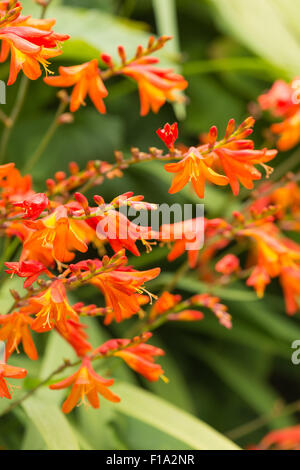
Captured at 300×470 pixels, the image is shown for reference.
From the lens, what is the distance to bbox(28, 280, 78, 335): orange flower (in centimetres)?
40

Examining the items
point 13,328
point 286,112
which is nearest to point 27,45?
point 13,328

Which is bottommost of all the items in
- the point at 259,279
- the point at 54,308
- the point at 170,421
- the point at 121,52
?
the point at 170,421

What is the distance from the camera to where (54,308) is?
1.32ft

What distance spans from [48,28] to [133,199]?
0.53ft

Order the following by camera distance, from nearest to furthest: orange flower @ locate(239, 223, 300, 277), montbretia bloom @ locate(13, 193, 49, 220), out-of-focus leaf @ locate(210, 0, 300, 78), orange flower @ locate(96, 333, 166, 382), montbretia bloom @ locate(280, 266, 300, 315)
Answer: montbretia bloom @ locate(13, 193, 49, 220) → orange flower @ locate(96, 333, 166, 382) → orange flower @ locate(239, 223, 300, 277) → montbretia bloom @ locate(280, 266, 300, 315) → out-of-focus leaf @ locate(210, 0, 300, 78)

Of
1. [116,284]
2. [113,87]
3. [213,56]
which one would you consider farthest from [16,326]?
[213,56]

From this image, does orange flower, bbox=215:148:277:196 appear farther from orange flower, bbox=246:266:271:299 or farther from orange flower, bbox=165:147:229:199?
orange flower, bbox=246:266:271:299

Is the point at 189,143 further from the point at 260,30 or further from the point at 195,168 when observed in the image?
the point at 195,168

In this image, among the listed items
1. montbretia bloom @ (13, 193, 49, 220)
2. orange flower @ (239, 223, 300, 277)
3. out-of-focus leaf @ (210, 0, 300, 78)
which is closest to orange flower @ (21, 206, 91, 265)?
montbretia bloom @ (13, 193, 49, 220)

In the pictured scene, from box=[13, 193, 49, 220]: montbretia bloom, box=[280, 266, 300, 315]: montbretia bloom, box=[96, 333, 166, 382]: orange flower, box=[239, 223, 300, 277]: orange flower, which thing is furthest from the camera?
box=[280, 266, 300, 315]: montbretia bloom

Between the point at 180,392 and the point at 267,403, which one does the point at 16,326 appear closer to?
the point at 180,392

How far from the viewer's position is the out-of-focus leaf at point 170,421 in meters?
0.56

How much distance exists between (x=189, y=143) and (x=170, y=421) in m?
0.63

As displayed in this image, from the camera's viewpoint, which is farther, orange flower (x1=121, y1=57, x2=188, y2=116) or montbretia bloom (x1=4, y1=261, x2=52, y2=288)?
orange flower (x1=121, y1=57, x2=188, y2=116)
